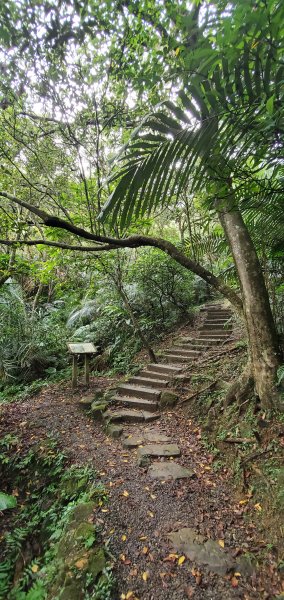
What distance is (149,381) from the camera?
5383 millimetres

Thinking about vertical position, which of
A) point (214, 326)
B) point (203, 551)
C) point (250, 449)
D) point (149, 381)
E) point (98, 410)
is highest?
point (214, 326)

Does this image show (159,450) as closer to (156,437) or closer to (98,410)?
(156,437)

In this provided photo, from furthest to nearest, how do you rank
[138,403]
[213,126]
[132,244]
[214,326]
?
[214,326]
[138,403]
[132,244]
[213,126]

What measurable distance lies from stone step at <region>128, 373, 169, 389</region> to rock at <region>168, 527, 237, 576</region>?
2866mm

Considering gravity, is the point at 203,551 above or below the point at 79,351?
below

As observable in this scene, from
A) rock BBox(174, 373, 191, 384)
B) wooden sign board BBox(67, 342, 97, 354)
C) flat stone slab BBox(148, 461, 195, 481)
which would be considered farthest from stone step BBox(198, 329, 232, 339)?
flat stone slab BBox(148, 461, 195, 481)

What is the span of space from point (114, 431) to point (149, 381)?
57.2 inches

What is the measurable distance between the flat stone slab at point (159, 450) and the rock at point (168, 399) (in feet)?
3.32

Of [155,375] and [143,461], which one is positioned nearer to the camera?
[143,461]

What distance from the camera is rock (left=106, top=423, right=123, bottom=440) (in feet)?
13.2

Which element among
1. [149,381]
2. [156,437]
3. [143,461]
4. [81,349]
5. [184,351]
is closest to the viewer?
[143,461]

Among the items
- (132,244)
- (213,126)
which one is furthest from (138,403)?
(213,126)

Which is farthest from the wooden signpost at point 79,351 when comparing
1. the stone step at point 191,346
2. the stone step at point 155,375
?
the stone step at point 191,346

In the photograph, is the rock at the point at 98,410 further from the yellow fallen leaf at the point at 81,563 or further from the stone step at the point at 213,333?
the stone step at the point at 213,333
